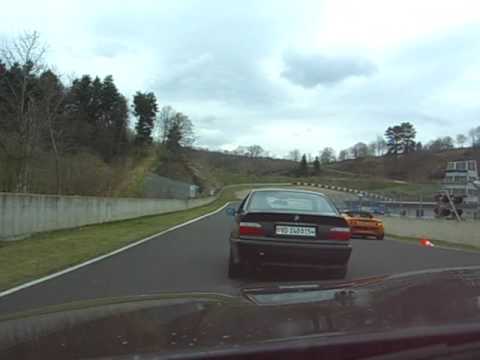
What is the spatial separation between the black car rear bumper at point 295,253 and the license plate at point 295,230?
133 millimetres

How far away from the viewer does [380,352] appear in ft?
6.31

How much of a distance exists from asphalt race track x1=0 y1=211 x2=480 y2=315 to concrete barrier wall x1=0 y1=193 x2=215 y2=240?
3.81m

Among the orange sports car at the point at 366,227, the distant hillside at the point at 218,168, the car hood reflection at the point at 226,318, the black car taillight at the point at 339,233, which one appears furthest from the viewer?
the distant hillside at the point at 218,168

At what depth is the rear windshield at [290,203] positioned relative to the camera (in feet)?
25.8

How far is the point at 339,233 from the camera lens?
24.5ft

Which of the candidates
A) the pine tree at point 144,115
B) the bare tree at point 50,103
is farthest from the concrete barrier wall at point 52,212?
the pine tree at point 144,115

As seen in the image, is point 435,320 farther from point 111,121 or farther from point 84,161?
point 111,121

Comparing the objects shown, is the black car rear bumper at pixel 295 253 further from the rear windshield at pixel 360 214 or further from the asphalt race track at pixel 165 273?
the rear windshield at pixel 360 214

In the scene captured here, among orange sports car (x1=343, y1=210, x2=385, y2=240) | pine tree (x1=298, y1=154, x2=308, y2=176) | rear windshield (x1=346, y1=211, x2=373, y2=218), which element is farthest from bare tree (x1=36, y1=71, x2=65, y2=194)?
pine tree (x1=298, y1=154, x2=308, y2=176)

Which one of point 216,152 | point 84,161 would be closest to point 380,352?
point 84,161

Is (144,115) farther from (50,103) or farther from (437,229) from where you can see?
(437,229)

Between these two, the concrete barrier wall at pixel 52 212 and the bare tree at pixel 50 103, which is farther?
the bare tree at pixel 50 103

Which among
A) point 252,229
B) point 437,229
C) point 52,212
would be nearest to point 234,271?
point 252,229

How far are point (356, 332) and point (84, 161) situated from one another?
1477 inches
